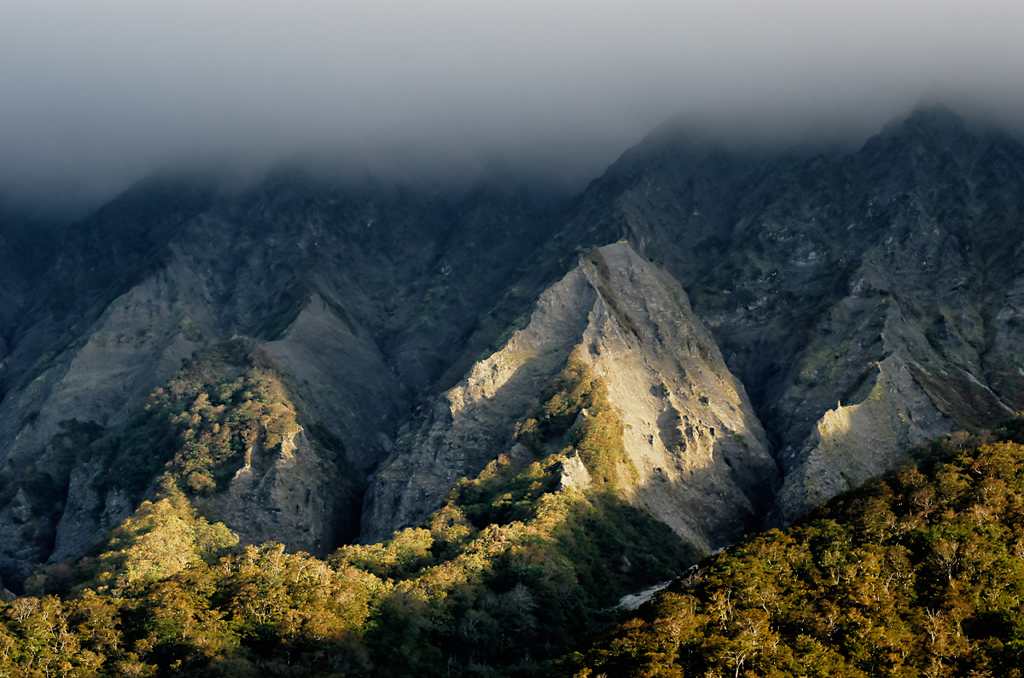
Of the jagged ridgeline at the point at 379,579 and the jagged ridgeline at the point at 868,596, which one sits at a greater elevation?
the jagged ridgeline at the point at 868,596

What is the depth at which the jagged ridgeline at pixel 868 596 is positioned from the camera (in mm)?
85438

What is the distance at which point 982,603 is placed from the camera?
3573 inches

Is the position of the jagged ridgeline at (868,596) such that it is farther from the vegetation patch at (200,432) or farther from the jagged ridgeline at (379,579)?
the vegetation patch at (200,432)

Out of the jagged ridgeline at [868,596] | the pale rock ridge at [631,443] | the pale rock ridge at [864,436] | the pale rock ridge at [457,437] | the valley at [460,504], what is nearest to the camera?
the jagged ridgeline at [868,596]

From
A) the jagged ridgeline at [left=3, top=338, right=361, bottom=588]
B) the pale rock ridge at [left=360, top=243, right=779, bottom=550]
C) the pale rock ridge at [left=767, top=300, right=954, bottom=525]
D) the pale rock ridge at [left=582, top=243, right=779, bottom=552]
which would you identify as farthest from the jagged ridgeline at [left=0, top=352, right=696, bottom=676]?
the pale rock ridge at [left=767, top=300, right=954, bottom=525]

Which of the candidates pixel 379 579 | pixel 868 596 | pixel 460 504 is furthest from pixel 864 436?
pixel 379 579

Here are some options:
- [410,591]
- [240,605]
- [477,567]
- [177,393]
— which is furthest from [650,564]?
[177,393]

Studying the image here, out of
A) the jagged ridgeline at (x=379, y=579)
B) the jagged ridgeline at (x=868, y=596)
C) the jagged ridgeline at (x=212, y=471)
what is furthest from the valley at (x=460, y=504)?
the jagged ridgeline at (x=868, y=596)

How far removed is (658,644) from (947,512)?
128 ft

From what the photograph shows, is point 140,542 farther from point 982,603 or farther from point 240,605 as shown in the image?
point 982,603

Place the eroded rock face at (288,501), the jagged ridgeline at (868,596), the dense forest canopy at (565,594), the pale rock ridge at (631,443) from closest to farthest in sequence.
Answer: the jagged ridgeline at (868,596) → the dense forest canopy at (565,594) → the eroded rock face at (288,501) → the pale rock ridge at (631,443)

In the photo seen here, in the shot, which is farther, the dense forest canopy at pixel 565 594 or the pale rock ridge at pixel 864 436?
the pale rock ridge at pixel 864 436

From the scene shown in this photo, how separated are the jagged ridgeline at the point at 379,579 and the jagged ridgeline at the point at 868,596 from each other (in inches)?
914

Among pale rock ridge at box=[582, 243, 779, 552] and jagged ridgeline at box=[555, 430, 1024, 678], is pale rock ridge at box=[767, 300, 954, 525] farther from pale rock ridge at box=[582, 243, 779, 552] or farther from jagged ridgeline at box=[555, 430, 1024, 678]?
jagged ridgeline at box=[555, 430, 1024, 678]
